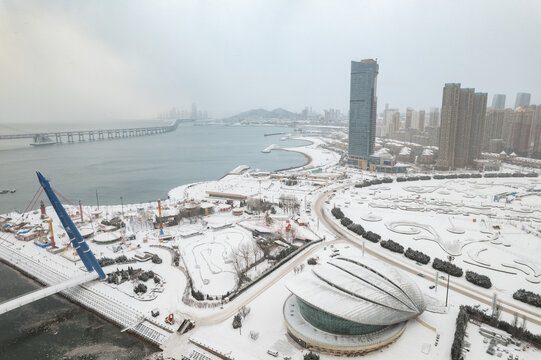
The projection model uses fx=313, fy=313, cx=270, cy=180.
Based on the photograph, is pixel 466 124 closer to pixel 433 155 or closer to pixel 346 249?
pixel 433 155

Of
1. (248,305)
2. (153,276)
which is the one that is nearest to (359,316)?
(248,305)

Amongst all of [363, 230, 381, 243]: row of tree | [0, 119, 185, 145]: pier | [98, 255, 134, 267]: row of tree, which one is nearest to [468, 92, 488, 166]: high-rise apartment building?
[363, 230, 381, 243]: row of tree

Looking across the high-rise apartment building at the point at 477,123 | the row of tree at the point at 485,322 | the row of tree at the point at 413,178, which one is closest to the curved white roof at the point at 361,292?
the row of tree at the point at 485,322

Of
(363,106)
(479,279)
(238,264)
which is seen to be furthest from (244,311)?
(363,106)

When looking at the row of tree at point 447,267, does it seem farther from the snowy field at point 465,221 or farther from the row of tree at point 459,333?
the row of tree at point 459,333

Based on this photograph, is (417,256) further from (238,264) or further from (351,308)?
(238,264)

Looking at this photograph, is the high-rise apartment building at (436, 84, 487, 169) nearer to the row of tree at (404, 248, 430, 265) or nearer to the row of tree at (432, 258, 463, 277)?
the row of tree at (404, 248, 430, 265)
